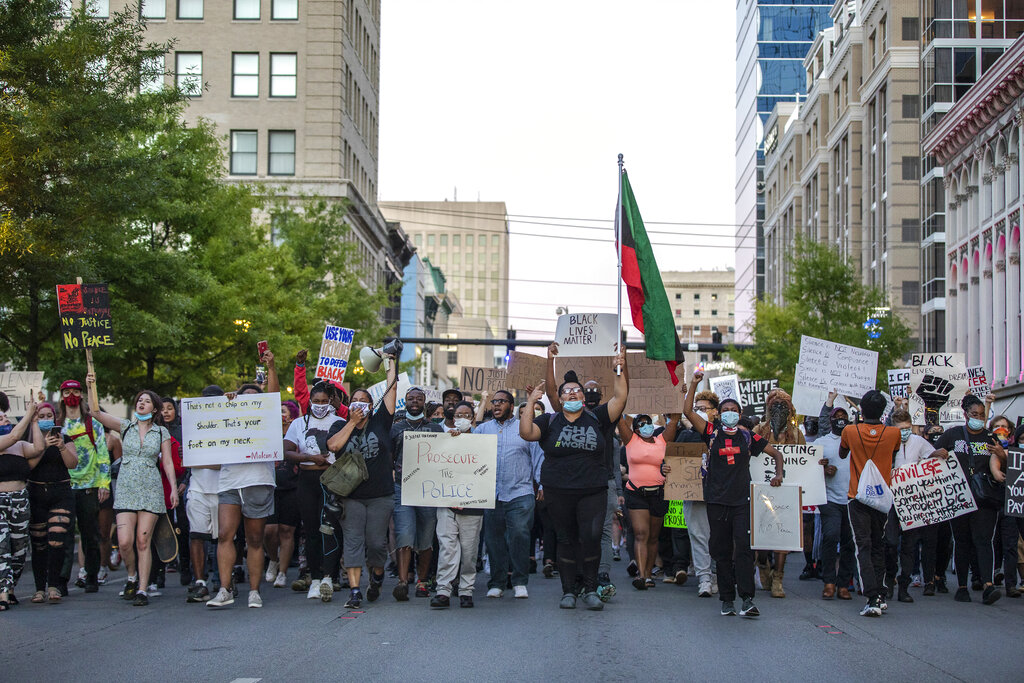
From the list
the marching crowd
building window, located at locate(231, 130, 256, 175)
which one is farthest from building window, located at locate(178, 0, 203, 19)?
the marching crowd

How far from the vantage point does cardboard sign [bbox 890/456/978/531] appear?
509 inches

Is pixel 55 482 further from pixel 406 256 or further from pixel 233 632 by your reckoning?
pixel 406 256

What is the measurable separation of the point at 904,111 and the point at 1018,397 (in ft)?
88.9

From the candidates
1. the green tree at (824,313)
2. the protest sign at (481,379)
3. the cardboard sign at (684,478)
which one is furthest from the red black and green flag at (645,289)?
the green tree at (824,313)

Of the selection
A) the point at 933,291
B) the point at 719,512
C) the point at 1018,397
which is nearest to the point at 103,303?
the point at 719,512

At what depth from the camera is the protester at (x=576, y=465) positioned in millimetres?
11273

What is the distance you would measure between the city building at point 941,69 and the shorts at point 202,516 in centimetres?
4314

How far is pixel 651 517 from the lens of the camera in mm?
14023

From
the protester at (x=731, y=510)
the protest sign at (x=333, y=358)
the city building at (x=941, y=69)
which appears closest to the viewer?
the protester at (x=731, y=510)

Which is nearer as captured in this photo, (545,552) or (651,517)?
(651,517)

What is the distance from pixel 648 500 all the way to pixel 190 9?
149 feet

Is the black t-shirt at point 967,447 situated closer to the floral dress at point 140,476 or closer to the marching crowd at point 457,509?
the marching crowd at point 457,509

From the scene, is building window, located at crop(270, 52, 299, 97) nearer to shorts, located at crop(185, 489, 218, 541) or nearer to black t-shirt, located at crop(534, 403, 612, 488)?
shorts, located at crop(185, 489, 218, 541)

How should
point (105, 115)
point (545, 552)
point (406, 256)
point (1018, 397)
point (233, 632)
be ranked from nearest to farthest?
1. point (233, 632)
2. point (545, 552)
3. point (105, 115)
4. point (1018, 397)
5. point (406, 256)
